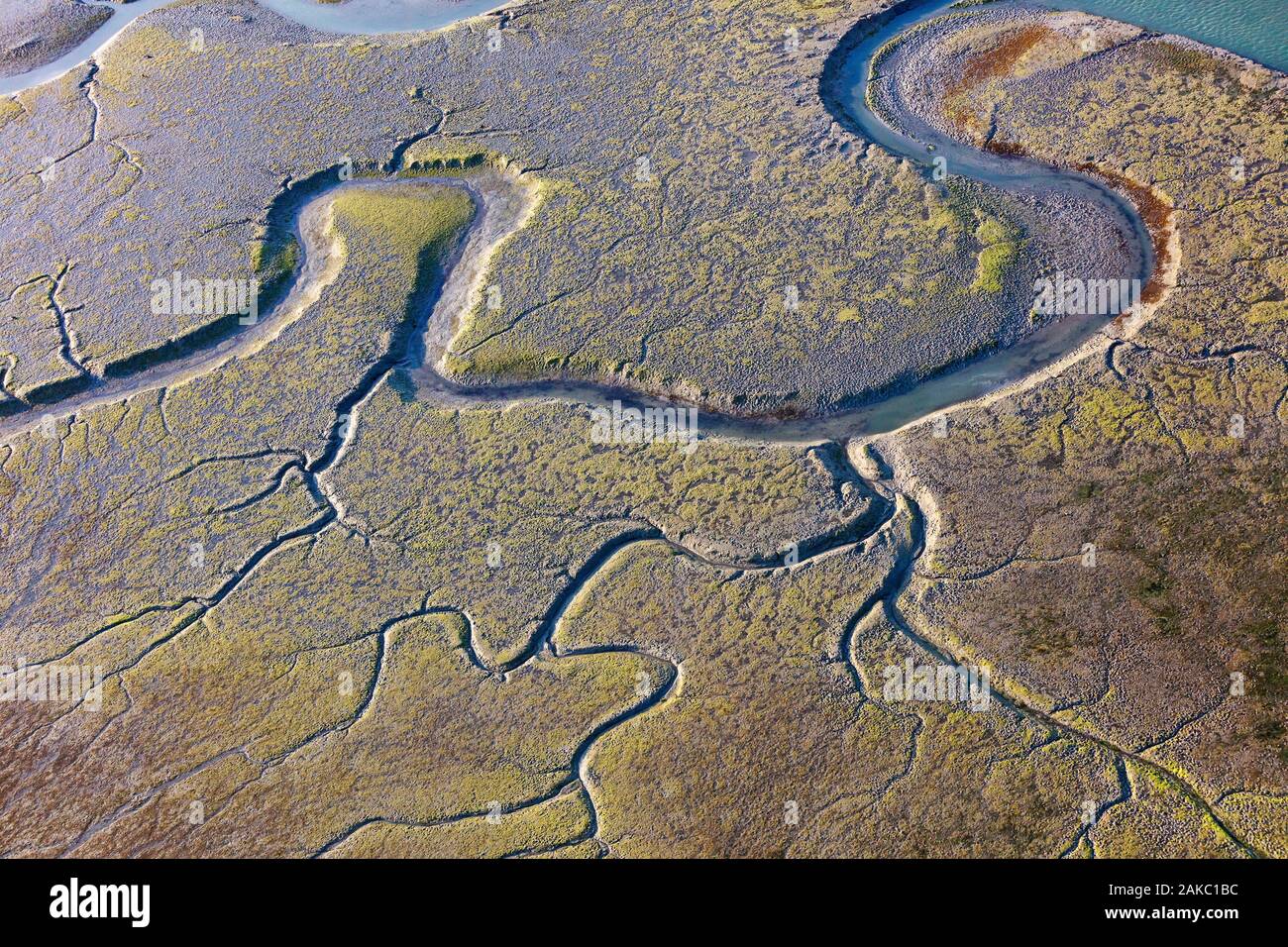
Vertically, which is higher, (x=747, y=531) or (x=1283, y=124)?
(x=1283, y=124)

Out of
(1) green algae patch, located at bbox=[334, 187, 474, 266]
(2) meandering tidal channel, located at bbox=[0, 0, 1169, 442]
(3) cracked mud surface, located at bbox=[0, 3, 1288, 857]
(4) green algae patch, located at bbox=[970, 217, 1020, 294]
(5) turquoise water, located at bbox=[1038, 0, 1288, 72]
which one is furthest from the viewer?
(5) turquoise water, located at bbox=[1038, 0, 1288, 72]

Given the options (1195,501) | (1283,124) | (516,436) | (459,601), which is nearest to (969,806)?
(1195,501)

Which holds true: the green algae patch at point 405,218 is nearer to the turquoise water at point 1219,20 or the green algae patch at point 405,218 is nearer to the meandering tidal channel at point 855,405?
the meandering tidal channel at point 855,405

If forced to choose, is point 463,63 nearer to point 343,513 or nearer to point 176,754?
point 343,513

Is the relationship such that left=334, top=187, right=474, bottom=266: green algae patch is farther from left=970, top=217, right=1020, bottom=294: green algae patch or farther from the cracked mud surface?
left=970, top=217, right=1020, bottom=294: green algae patch

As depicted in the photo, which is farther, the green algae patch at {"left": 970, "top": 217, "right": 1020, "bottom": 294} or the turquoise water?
the turquoise water

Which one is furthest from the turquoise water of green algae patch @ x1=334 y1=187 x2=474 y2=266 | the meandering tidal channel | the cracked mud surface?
green algae patch @ x1=334 y1=187 x2=474 y2=266

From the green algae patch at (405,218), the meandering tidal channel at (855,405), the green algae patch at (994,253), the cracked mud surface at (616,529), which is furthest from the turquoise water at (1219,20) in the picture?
the green algae patch at (405,218)
